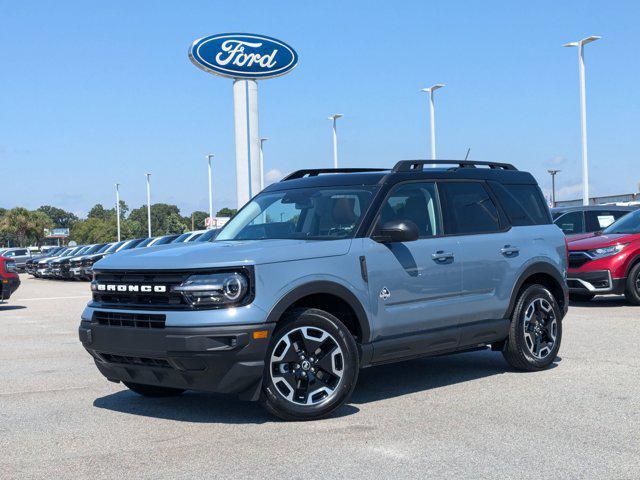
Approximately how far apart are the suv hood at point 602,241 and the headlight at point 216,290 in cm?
954

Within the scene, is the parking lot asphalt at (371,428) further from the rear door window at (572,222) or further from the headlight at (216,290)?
the rear door window at (572,222)

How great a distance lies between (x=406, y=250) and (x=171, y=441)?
240 centimetres

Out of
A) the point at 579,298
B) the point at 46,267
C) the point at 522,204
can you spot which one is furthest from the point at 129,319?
the point at 46,267

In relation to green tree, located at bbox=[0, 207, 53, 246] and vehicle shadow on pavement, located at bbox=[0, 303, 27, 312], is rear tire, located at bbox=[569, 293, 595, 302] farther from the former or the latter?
green tree, located at bbox=[0, 207, 53, 246]

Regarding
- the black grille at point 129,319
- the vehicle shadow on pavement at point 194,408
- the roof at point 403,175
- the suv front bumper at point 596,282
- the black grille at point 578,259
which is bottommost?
the vehicle shadow on pavement at point 194,408

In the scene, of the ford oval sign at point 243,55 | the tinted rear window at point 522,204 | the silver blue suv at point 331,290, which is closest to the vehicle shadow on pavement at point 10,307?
the silver blue suv at point 331,290

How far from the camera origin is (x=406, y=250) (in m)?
6.78

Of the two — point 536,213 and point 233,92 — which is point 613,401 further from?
point 233,92

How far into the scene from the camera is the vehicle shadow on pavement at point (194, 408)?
627cm

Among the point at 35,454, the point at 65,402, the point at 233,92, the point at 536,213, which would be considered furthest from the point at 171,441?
the point at 233,92

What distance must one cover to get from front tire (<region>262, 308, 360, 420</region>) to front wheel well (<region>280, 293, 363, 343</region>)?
0.16 meters

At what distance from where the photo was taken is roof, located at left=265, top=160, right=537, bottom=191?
7055 millimetres

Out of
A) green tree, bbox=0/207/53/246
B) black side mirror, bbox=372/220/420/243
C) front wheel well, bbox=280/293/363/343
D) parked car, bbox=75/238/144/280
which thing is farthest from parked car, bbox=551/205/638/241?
green tree, bbox=0/207/53/246

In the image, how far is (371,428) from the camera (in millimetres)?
5820
